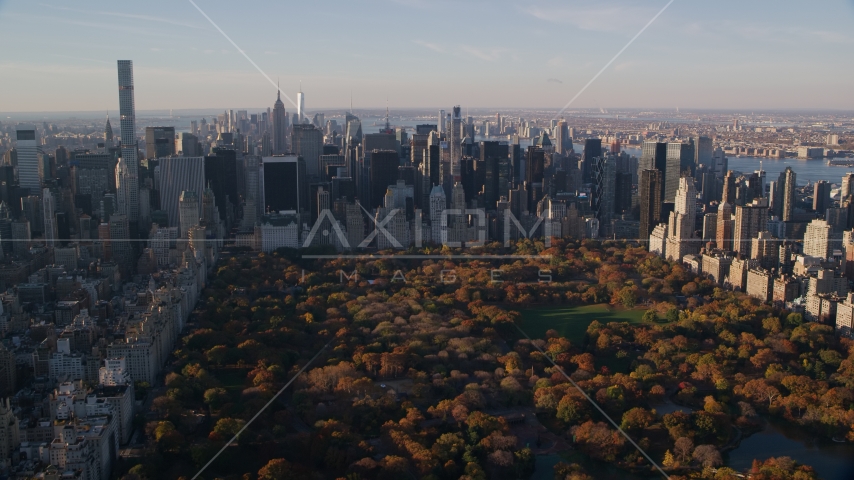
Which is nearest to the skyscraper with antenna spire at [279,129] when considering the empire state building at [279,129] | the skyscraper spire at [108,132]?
the empire state building at [279,129]

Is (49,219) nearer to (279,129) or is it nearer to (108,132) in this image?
(108,132)

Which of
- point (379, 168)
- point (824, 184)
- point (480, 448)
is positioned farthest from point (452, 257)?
point (824, 184)

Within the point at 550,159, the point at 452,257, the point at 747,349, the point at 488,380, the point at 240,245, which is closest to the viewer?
the point at 488,380

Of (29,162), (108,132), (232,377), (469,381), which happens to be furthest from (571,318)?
(108,132)

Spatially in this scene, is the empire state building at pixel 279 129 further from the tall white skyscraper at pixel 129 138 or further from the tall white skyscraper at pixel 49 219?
the tall white skyscraper at pixel 49 219

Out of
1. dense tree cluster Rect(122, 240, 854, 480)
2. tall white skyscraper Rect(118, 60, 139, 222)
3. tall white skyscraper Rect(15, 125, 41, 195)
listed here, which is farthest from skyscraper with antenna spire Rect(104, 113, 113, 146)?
dense tree cluster Rect(122, 240, 854, 480)

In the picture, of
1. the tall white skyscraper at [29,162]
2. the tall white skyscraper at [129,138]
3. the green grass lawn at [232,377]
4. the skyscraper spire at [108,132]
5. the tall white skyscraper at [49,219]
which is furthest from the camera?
the skyscraper spire at [108,132]

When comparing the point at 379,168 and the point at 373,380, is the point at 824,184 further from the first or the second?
the point at 373,380
